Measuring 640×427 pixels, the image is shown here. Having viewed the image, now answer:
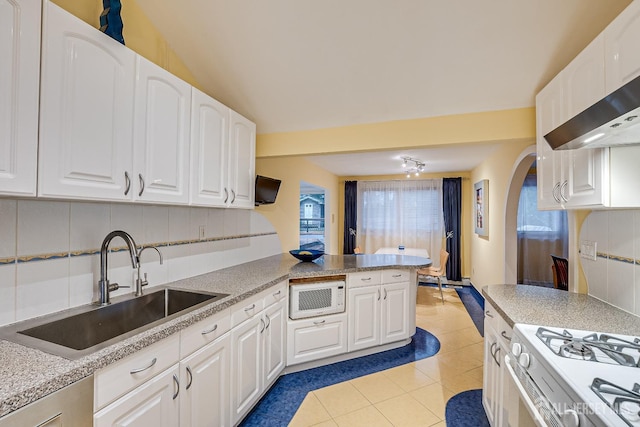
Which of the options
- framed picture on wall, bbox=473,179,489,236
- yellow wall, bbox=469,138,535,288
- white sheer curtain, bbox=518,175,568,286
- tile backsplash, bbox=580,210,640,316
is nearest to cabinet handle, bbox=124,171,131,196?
tile backsplash, bbox=580,210,640,316

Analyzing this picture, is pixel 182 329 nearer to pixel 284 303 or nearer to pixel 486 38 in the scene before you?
pixel 284 303

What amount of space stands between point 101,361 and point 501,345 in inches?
72.0

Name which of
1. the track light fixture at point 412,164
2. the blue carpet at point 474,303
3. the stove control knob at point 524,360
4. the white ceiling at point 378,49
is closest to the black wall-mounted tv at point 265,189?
the white ceiling at point 378,49

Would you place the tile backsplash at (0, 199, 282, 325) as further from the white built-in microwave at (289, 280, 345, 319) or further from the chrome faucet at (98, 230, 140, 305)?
the white built-in microwave at (289, 280, 345, 319)

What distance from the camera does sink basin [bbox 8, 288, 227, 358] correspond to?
1166mm

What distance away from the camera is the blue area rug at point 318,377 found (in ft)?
6.30

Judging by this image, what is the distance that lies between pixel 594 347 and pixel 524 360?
262 millimetres

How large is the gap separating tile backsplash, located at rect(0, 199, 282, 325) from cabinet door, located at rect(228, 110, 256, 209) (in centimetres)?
33

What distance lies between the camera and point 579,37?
172 cm

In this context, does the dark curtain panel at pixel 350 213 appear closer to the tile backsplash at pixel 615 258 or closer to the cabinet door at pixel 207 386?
the tile backsplash at pixel 615 258

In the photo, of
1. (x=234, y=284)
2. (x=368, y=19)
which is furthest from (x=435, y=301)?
(x=368, y=19)

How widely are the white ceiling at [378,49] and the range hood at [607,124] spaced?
0.93 metres

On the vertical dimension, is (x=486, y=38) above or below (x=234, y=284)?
above

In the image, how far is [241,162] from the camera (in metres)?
2.37
